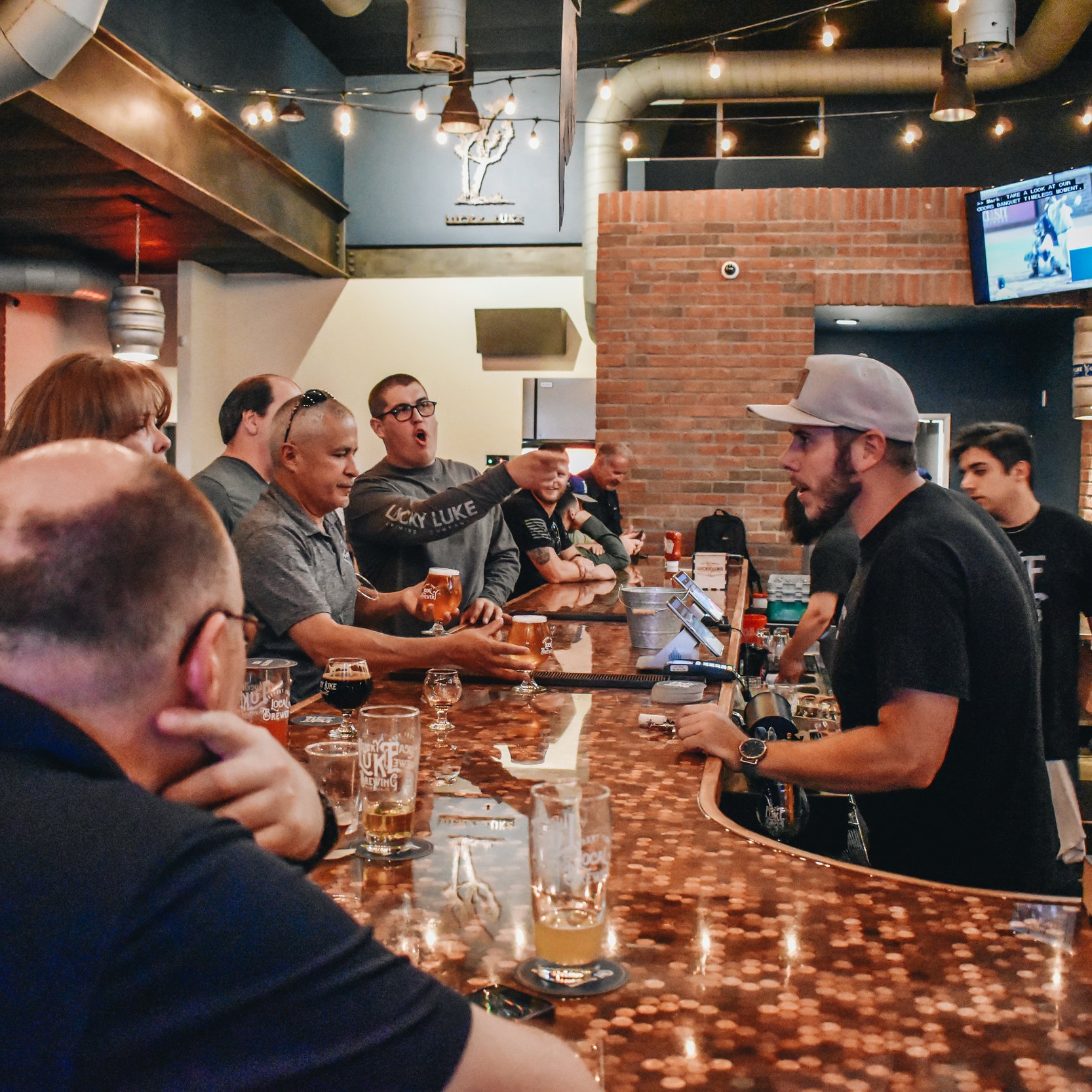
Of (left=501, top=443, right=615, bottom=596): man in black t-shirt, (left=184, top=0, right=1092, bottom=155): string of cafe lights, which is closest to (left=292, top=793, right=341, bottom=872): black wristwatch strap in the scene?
(left=501, top=443, right=615, bottom=596): man in black t-shirt

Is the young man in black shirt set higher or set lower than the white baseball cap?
lower

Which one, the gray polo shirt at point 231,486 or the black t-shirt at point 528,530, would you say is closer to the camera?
the gray polo shirt at point 231,486

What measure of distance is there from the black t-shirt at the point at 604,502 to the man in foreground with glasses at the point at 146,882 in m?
5.85

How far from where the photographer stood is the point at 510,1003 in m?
0.92

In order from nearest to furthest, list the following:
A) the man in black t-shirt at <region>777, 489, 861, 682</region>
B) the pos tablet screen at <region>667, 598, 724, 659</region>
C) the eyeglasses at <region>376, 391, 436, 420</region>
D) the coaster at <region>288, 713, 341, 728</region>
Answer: the coaster at <region>288, 713, 341, 728</region> < the pos tablet screen at <region>667, 598, 724, 659</region> < the eyeglasses at <region>376, 391, 436, 420</region> < the man in black t-shirt at <region>777, 489, 861, 682</region>

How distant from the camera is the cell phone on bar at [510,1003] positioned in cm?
90

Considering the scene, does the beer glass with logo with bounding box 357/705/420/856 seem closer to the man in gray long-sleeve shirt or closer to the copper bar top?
the copper bar top

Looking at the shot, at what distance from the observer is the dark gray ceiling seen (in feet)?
25.7

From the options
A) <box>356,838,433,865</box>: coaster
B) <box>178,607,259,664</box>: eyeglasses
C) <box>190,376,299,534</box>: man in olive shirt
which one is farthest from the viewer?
<box>190,376,299,534</box>: man in olive shirt

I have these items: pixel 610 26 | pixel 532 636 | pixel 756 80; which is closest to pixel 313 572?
pixel 532 636

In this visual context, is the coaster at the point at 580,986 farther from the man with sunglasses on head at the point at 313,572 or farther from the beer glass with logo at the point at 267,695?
the man with sunglasses on head at the point at 313,572

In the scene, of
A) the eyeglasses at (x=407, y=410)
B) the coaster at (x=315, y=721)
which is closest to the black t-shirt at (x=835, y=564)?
the eyeglasses at (x=407, y=410)

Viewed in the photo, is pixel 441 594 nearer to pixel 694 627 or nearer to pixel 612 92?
pixel 694 627

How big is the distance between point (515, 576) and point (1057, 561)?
173 cm
